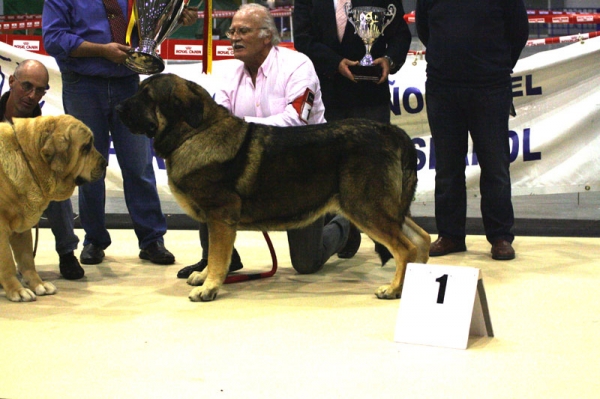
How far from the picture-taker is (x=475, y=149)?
491cm

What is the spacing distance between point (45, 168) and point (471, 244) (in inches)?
123

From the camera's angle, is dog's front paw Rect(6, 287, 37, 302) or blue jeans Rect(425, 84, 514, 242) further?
blue jeans Rect(425, 84, 514, 242)

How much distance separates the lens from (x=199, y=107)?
3854 millimetres

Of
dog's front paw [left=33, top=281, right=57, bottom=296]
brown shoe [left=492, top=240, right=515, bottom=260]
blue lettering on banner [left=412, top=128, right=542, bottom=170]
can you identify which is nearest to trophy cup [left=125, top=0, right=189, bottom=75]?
dog's front paw [left=33, top=281, right=57, bottom=296]

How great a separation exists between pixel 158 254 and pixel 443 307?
2.37 metres

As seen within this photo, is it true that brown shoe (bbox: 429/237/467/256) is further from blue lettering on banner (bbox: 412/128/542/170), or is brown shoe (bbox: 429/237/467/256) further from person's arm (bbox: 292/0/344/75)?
blue lettering on banner (bbox: 412/128/542/170)

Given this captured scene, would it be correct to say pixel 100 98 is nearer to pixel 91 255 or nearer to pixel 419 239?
pixel 91 255

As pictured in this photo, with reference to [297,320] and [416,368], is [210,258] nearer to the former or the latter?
[297,320]

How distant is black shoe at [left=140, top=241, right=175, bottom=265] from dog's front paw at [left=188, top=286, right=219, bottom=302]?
40.1 inches

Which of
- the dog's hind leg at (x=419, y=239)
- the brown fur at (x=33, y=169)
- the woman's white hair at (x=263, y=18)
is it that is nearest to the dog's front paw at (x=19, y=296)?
the brown fur at (x=33, y=169)

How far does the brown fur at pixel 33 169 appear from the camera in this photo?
366 cm

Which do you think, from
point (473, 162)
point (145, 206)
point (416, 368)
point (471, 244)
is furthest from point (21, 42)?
point (416, 368)

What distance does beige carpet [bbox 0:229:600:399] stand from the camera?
101 inches

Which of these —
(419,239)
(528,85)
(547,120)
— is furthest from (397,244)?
(528,85)
